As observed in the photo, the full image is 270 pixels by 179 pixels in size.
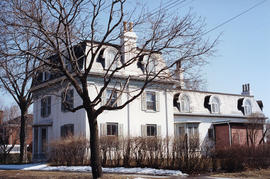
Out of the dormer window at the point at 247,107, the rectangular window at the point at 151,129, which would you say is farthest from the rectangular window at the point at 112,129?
the dormer window at the point at 247,107

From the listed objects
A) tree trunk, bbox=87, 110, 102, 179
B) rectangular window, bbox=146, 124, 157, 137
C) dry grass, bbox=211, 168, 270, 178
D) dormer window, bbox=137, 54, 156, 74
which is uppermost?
dormer window, bbox=137, 54, 156, 74

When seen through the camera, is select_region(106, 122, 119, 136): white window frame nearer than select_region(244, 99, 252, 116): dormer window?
Yes

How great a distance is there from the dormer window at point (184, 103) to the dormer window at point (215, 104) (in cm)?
318

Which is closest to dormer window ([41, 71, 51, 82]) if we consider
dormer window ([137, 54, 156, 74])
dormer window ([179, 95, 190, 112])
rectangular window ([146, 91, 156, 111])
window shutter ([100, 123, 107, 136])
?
window shutter ([100, 123, 107, 136])

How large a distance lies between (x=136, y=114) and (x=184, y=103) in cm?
797

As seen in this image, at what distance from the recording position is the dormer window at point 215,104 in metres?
35.0

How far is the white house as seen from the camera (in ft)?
82.3

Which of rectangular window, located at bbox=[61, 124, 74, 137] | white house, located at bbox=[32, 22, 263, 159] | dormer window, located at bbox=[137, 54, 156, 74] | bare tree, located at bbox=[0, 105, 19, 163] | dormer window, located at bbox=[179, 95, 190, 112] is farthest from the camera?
bare tree, located at bbox=[0, 105, 19, 163]

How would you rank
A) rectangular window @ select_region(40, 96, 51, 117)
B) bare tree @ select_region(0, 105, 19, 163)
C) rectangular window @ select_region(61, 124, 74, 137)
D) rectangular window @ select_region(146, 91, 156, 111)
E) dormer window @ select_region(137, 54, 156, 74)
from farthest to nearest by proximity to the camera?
bare tree @ select_region(0, 105, 19, 163) → rectangular window @ select_region(40, 96, 51, 117) → rectangular window @ select_region(146, 91, 156, 111) → rectangular window @ select_region(61, 124, 74, 137) → dormer window @ select_region(137, 54, 156, 74)

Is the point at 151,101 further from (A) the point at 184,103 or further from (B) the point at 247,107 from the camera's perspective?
(B) the point at 247,107

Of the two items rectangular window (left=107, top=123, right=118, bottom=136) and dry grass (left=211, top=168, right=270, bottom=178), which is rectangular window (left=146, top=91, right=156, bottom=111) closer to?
rectangular window (left=107, top=123, right=118, bottom=136)

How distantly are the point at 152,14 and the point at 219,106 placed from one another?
23578mm

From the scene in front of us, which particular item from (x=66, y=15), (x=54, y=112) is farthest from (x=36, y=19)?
(x=54, y=112)

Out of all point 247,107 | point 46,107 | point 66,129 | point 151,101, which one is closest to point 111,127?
point 66,129
